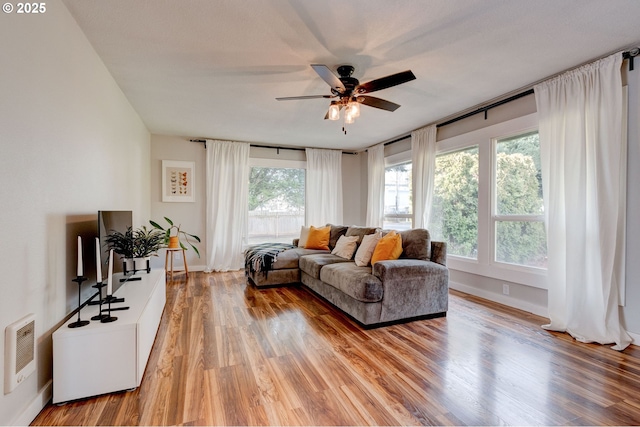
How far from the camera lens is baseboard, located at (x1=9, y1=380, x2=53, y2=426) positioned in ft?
4.70

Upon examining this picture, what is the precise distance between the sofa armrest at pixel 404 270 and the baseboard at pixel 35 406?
245 cm

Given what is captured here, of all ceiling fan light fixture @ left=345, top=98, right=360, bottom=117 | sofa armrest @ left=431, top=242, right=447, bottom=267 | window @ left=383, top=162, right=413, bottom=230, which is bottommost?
sofa armrest @ left=431, top=242, right=447, bottom=267

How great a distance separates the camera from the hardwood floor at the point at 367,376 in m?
1.57

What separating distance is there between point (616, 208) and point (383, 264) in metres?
1.97

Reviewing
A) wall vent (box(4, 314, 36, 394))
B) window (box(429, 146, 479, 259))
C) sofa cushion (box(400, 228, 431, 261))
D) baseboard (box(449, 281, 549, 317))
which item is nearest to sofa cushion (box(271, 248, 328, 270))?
sofa cushion (box(400, 228, 431, 261))

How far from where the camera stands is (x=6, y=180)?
137cm

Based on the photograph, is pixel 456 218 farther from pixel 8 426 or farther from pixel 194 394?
pixel 8 426

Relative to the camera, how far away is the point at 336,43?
2.31 metres

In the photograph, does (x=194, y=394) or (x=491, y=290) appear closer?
(x=194, y=394)

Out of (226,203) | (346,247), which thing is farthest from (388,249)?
(226,203)

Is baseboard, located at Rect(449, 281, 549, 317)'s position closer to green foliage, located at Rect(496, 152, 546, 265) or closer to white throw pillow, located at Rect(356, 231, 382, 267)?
green foliage, located at Rect(496, 152, 546, 265)

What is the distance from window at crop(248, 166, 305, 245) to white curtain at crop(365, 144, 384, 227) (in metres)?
1.38

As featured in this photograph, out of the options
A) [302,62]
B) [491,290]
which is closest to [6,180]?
[302,62]

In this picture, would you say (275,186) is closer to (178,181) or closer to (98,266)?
(178,181)
